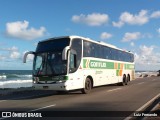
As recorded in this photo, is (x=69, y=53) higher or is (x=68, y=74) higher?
(x=69, y=53)

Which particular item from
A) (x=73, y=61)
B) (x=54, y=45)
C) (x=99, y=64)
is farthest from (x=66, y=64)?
(x=99, y=64)

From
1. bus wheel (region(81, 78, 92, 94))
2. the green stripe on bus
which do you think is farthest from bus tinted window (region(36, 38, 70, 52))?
bus wheel (region(81, 78, 92, 94))

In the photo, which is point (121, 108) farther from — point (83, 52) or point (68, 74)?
point (83, 52)

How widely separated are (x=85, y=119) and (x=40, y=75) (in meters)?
8.38

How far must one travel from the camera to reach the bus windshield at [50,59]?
1814 centimetres

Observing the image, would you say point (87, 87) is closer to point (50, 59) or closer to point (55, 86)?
point (55, 86)

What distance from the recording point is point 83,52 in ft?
65.7

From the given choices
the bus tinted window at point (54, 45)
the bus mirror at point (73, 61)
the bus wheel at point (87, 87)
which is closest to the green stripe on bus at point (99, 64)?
the bus wheel at point (87, 87)

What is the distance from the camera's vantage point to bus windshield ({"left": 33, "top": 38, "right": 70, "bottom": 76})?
59.5 feet

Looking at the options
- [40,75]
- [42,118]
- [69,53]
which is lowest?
[42,118]

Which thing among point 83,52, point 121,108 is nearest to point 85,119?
point 121,108

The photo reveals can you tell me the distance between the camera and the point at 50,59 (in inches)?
725

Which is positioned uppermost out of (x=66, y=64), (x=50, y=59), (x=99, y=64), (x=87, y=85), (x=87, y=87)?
(x=50, y=59)

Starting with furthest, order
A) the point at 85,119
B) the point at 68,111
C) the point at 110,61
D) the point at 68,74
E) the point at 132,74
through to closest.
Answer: the point at 132,74 < the point at 110,61 < the point at 68,74 < the point at 68,111 < the point at 85,119
